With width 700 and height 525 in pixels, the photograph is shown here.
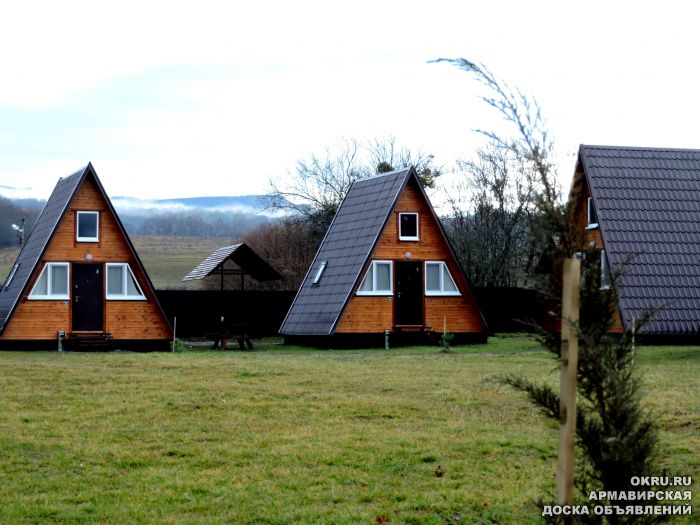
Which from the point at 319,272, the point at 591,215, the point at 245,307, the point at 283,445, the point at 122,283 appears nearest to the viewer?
the point at 283,445

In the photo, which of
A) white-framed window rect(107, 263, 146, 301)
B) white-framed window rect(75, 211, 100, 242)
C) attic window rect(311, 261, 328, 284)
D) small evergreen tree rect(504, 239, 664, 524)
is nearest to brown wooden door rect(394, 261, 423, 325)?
attic window rect(311, 261, 328, 284)

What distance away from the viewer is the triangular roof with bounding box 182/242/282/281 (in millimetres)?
31438

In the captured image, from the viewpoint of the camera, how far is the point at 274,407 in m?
14.1

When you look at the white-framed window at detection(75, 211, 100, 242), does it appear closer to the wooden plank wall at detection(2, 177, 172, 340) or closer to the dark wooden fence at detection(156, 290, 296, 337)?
the wooden plank wall at detection(2, 177, 172, 340)

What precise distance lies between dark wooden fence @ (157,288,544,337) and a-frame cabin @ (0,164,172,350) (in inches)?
181

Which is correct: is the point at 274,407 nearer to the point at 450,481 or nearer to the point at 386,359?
the point at 450,481

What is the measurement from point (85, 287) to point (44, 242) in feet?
5.38

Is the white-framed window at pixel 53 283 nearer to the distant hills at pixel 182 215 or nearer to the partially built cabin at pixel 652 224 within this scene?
the partially built cabin at pixel 652 224

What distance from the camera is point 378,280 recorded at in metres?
30.1

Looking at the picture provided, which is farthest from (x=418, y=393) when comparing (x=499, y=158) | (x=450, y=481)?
(x=499, y=158)

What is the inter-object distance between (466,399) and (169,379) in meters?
5.10

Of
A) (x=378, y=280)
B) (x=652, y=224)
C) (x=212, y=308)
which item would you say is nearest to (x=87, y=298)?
(x=212, y=308)

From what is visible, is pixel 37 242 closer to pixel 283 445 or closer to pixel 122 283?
pixel 122 283

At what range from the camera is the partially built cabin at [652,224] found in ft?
88.9
